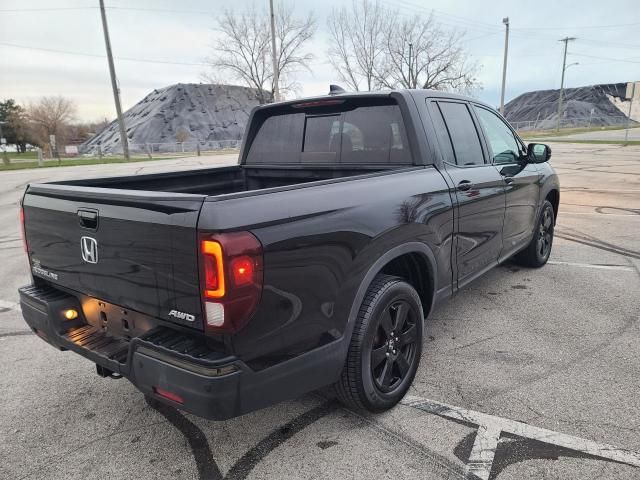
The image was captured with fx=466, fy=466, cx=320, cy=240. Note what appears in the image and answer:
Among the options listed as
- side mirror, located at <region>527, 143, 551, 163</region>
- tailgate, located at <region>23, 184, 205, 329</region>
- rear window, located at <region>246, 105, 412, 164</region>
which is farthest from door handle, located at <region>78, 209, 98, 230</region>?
side mirror, located at <region>527, 143, 551, 163</region>

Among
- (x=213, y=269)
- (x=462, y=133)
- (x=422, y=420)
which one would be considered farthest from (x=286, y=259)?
(x=462, y=133)

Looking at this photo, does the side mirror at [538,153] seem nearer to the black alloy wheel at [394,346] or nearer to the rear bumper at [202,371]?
the black alloy wheel at [394,346]

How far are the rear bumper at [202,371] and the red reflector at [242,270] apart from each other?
323mm

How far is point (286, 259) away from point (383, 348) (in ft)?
3.24

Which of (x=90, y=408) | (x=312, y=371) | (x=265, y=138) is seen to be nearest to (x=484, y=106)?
(x=265, y=138)

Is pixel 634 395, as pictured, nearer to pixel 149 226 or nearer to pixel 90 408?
pixel 149 226

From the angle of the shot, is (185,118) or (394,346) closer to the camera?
(394,346)

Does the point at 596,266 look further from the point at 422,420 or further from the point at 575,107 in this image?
the point at 575,107

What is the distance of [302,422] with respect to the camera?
262 cm

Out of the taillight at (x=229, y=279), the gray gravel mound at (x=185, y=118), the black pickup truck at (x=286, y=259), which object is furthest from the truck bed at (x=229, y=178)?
the gray gravel mound at (x=185, y=118)

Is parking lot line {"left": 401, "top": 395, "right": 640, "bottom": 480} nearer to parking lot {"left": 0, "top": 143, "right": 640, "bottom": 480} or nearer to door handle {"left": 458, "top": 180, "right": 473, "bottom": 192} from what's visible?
parking lot {"left": 0, "top": 143, "right": 640, "bottom": 480}

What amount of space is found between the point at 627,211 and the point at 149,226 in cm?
926

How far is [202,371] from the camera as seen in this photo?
1865mm

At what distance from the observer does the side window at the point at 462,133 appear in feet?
11.4
